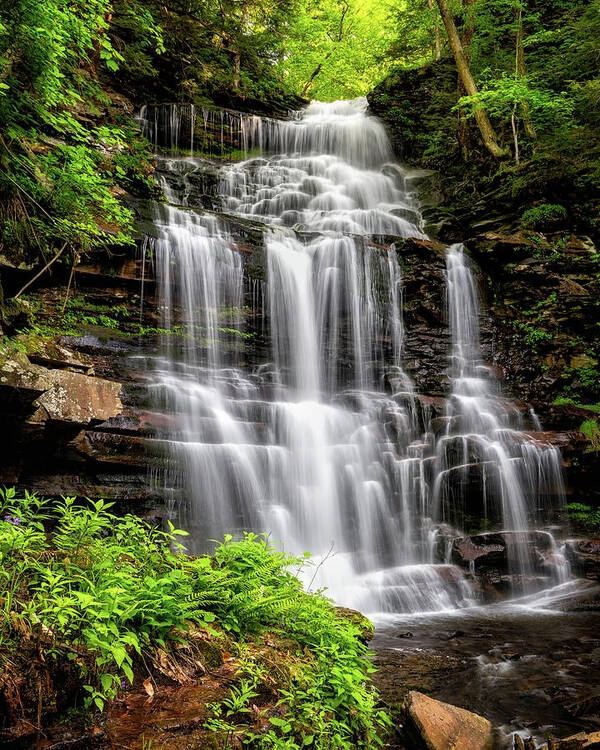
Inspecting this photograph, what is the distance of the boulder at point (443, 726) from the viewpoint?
2926mm

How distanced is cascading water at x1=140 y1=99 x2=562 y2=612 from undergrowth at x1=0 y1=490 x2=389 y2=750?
3302 millimetres

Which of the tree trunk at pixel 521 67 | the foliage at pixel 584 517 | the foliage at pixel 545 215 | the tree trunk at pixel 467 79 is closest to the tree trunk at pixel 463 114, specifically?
the tree trunk at pixel 467 79

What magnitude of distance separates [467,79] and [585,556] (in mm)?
15649

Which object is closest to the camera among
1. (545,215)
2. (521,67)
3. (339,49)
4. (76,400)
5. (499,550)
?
(76,400)

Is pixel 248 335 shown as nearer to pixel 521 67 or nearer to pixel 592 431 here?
pixel 592 431

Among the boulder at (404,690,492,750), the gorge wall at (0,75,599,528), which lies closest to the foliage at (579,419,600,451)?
the gorge wall at (0,75,599,528)

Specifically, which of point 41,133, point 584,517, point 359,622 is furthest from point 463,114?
point 359,622

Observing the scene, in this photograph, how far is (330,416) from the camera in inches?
397

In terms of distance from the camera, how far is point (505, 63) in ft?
58.7

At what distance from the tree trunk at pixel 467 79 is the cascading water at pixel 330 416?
4.25 m

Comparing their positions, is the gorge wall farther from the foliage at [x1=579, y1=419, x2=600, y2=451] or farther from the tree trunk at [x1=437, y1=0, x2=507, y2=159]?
the tree trunk at [x1=437, y1=0, x2=507, y2=159]

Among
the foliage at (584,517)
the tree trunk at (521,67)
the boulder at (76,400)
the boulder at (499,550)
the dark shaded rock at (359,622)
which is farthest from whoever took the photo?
the tree trunk at (521,67)

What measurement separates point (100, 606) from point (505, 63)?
22.0 meters

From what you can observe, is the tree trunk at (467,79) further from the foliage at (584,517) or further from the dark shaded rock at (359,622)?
the dark shaded rock at (359,622)
